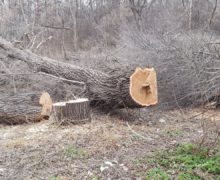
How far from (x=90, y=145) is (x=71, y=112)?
141 cm

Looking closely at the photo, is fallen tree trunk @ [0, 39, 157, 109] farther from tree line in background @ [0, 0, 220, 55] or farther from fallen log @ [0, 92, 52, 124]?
tree line in background @ [0, 0, 220, 55]

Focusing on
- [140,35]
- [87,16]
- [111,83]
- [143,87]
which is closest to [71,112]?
[111,83]

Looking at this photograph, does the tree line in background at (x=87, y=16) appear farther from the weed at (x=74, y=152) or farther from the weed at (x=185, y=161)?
the weed at (x=185, y=161)

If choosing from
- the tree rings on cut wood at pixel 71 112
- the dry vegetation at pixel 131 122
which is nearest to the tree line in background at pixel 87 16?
the dry vegetation at pixel 131 122

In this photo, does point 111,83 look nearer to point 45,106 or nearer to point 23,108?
point 45,106

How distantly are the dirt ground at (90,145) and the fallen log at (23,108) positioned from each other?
0.36m

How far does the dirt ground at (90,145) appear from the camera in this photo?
460cm

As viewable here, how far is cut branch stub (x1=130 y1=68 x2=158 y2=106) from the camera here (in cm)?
694

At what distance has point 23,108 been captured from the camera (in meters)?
7.75

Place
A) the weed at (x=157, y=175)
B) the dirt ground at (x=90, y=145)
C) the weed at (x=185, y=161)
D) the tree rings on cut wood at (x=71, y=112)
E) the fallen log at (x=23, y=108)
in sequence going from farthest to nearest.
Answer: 1. the fallen log at (x=23, y=108)
2. the tree rings on cut wood at (x=71, y=112)
3. the dirt ground at (x=90, y=145)
4. the weed at (x=185, y=161)
5. the weed at (x=157, y=175)

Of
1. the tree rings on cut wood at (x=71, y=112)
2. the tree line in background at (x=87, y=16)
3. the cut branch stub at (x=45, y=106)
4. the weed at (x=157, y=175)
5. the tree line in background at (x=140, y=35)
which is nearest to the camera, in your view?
the weed at (x=157, y=175)

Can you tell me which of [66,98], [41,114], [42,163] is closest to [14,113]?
[41,114]

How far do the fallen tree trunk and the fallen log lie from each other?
0.87 m

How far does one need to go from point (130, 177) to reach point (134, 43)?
6.73 m
